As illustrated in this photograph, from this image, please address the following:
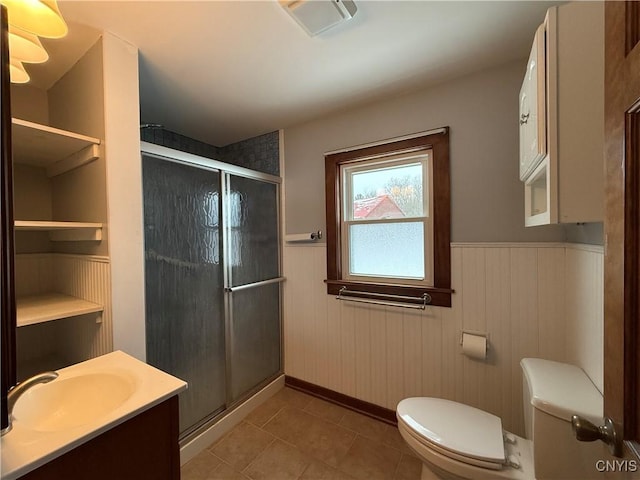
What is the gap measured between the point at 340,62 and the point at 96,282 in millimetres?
1719

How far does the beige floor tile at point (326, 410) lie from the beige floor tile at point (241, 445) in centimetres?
38

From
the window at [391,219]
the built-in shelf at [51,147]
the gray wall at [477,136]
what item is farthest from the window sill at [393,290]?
the built-in shelf at [51,147]

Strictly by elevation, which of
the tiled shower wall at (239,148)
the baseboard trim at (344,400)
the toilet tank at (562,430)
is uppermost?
the tiled shower wall at (239,148)

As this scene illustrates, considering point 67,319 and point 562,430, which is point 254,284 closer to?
point 67,319

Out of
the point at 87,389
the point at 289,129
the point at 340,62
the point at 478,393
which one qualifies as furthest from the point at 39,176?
the point at 478,393

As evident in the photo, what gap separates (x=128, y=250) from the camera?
1327mm

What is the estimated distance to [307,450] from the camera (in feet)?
5.56

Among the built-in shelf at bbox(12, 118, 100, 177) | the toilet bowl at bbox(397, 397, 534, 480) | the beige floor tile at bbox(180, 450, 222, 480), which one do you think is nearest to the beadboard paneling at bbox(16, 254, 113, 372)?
the built-in shelf at bbox(12, 118, 100, 177)

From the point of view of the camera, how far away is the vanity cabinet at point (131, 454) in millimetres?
704

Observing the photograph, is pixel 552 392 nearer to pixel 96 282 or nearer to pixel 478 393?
pixel 478 393

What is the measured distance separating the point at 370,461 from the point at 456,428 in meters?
0.68

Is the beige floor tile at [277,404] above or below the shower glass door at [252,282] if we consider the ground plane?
below

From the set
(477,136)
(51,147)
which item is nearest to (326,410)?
(477,136)

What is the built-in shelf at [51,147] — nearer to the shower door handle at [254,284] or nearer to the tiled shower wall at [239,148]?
the tiled shower wall at [239,148]
